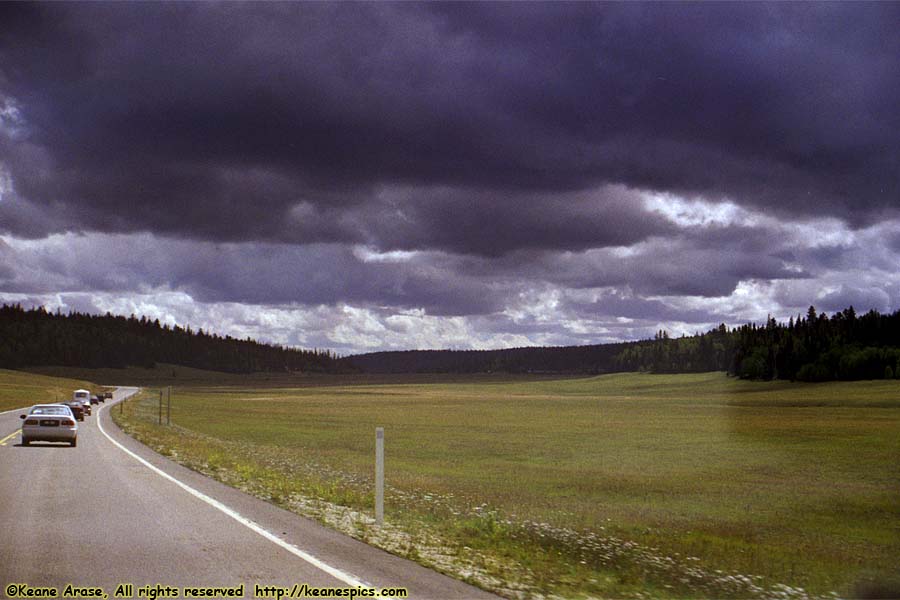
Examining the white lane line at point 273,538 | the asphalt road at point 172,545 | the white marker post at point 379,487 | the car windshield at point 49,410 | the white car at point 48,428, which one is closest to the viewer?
the asphalt road at point 172,545

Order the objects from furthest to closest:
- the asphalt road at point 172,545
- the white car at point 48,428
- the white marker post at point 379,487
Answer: the white car at point 48,428 < the white marker post at point 379,487 < the asphalt road at point 172,545

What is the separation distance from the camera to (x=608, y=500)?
A: 22.4 metres

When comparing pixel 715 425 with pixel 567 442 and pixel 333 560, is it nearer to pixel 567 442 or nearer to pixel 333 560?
pixel 567 442

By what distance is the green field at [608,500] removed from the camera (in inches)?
453

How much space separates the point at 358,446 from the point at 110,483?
23842mm

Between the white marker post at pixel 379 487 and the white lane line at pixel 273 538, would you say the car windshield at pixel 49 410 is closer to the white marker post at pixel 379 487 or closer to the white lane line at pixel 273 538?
the white lane line at pixel 273 538

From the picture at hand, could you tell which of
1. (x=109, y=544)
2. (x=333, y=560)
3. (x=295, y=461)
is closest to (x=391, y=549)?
(x=333, y=560)

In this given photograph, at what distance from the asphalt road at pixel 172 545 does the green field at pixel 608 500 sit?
2.84 feet

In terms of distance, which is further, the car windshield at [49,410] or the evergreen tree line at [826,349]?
the evergreen tree line at [826,349]

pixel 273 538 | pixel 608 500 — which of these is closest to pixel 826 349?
pixel 608 500

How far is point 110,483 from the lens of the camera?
658 inches

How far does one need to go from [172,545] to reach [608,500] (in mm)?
14925

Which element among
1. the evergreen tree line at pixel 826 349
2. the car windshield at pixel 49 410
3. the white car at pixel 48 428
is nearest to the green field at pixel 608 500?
the white car at pixel 48 428

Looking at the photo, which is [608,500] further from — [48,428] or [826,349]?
[826,349]
